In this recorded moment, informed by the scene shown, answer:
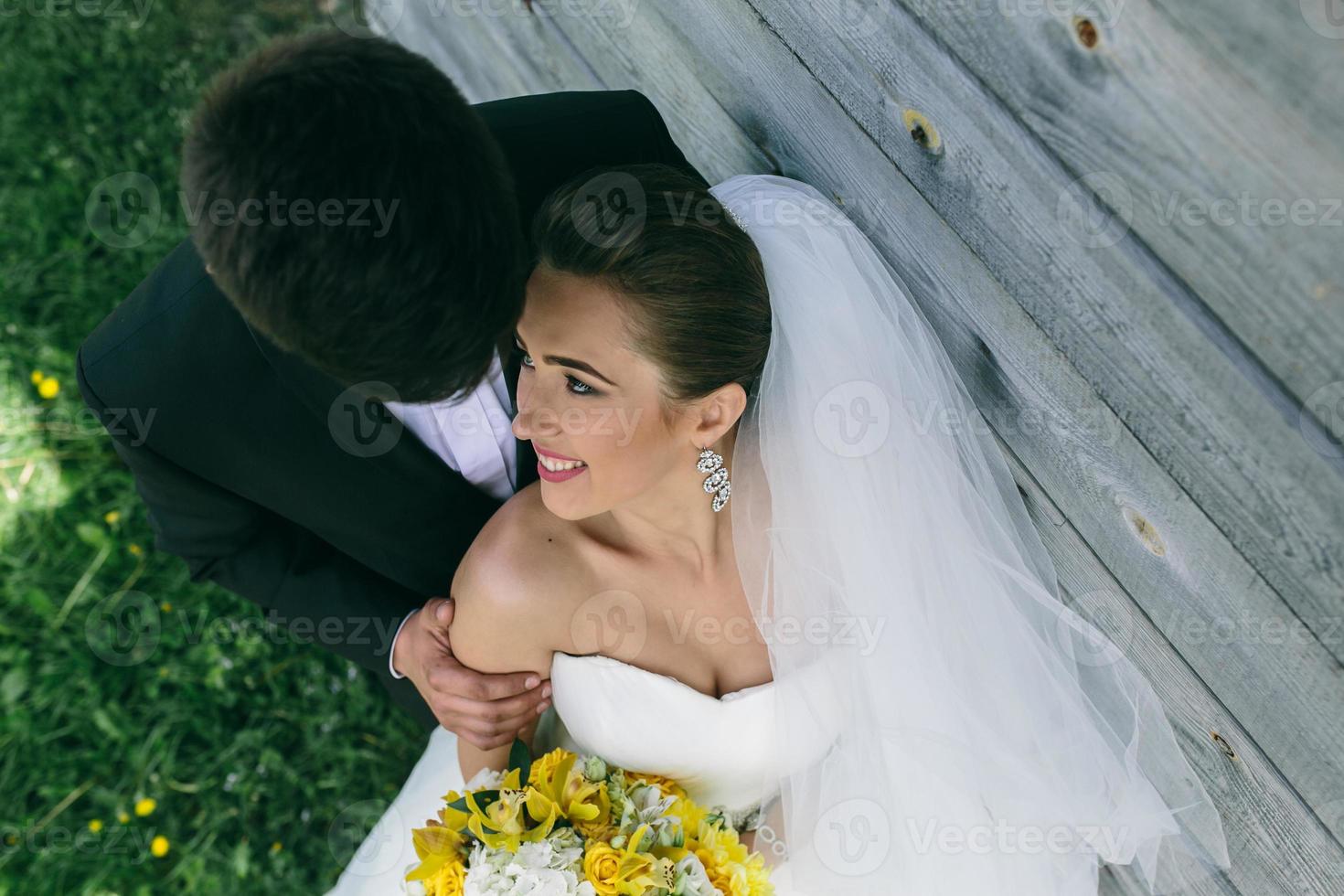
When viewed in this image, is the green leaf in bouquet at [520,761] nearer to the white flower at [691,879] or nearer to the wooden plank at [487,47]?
the white flower at [691,879]

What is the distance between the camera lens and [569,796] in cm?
201

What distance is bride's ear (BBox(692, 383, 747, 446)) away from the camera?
6.53ft

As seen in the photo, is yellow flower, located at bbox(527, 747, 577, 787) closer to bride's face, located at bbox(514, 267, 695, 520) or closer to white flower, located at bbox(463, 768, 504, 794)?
white flower, located at bbox(463, 768, 504, 794)

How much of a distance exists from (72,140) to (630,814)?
360 cm

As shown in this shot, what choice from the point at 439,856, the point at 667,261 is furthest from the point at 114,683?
the point at 667,261

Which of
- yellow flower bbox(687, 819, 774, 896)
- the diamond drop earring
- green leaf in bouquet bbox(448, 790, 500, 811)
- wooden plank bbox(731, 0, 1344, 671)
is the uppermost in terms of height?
wooden plank bbox(731, 0, 1344, 671)

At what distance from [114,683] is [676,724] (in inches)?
85.9

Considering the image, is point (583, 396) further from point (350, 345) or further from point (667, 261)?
point (350, 345)

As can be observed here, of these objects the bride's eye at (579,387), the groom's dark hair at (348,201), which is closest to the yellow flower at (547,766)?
the bride's eye at (579,387)

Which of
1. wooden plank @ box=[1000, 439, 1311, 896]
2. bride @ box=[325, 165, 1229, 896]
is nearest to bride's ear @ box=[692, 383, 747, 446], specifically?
bride @ box=[325, 165, 1229, 896]

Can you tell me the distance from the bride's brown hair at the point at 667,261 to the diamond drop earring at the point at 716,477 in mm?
237

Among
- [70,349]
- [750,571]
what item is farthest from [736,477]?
[70,349]

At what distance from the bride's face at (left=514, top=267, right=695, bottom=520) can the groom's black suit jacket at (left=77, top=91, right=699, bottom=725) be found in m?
0.20

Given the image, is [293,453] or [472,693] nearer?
[293,453]
